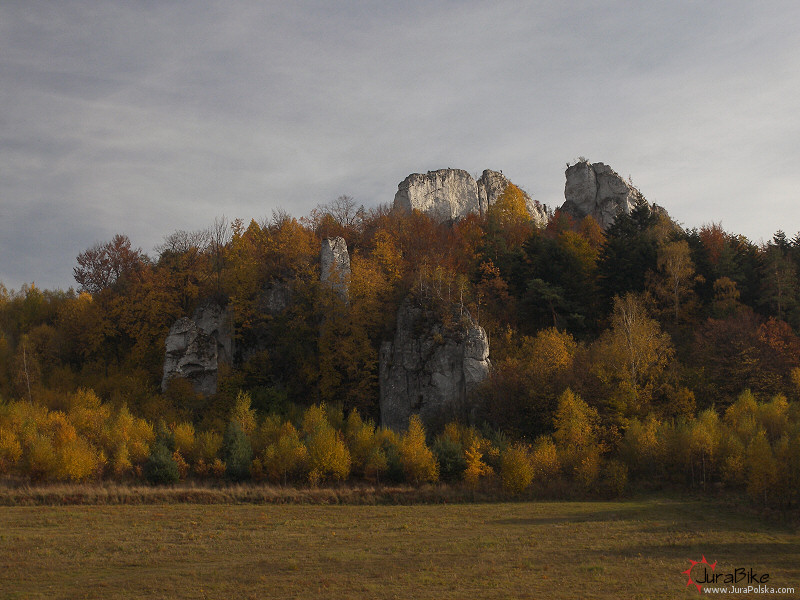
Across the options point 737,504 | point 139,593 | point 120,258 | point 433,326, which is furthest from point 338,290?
point 139,593

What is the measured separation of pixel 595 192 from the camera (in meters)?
108

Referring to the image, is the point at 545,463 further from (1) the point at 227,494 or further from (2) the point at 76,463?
(2) the point at 76,463

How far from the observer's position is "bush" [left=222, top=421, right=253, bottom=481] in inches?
1709

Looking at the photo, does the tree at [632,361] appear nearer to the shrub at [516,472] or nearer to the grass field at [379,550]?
the shrub at [516,472]

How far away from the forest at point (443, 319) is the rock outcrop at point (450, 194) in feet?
121

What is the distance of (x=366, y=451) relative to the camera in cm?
4509

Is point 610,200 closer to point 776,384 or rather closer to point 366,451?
point 776,384

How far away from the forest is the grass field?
223 inches

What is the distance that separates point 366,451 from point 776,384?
3082 cm

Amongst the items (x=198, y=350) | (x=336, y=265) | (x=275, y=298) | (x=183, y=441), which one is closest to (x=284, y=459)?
(x=183, y=441)

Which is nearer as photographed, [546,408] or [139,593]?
[139,593]

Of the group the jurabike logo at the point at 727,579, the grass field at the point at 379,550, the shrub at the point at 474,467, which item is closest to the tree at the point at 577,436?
the grass field at the point at 379,550

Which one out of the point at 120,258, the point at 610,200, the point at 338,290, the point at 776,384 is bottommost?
the point at 776,384

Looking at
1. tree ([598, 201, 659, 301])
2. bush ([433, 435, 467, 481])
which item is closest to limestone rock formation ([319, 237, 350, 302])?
bush ([433, 435, 467, 481])
